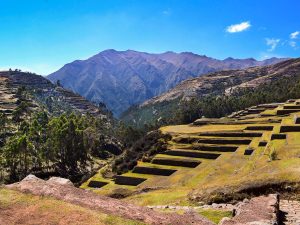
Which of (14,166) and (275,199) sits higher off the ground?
(275,199)

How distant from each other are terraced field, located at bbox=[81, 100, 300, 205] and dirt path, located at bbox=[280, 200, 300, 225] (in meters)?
2.20

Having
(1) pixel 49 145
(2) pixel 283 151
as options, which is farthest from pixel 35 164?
(2) pixel 283 151

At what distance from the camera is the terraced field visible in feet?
94.8

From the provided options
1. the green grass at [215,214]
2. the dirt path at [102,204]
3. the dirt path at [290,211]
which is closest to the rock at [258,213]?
the dirt path at [290,211]

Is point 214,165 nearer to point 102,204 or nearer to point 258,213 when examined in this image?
point 258,213

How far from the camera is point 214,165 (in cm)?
5428

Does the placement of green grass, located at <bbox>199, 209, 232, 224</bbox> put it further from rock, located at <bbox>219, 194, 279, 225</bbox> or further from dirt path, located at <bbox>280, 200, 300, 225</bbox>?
dirt path, located at <bbox>280, 200, 300, 225</bbox>

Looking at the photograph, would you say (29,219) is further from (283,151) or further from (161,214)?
(283,151)

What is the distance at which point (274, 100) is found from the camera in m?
141

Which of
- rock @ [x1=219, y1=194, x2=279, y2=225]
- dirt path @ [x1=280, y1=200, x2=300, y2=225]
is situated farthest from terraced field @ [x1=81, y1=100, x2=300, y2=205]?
rock @ [x1=219, y1=194, x2=279, y2=225]

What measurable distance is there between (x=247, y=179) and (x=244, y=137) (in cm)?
4292

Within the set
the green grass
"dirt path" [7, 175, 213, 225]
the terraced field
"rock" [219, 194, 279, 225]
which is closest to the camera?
"dirt path" [7, 175, 213, 225]

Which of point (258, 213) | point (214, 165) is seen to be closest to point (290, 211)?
point (258, 213)

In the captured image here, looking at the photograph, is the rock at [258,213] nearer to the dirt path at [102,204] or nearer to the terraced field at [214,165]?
the dirt path at [102,204]
